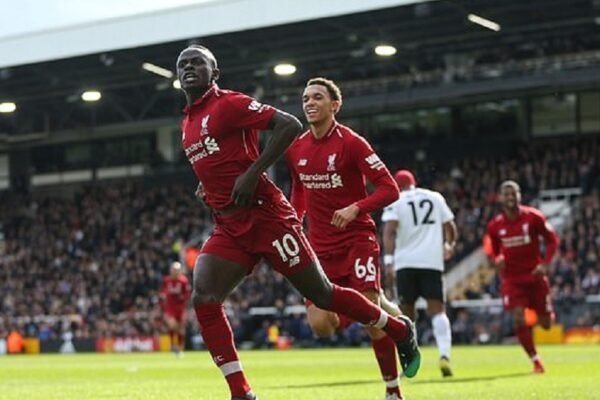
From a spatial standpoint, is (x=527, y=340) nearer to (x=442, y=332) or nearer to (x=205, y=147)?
(x=442, y=332)

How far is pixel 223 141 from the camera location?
802 cm

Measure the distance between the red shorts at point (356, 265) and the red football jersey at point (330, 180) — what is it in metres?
0.07

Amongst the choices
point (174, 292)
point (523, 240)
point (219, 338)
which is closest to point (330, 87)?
point (219, 338)

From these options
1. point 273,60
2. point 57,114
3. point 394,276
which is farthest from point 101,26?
point 394,276

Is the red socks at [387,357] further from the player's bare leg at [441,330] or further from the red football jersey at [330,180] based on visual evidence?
the player's bare leg at [441,330]

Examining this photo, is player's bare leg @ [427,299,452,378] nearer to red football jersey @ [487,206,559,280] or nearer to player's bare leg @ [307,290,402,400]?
red football jersey @ [487,206,559,280]

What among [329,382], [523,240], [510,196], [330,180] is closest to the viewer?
[330,180]

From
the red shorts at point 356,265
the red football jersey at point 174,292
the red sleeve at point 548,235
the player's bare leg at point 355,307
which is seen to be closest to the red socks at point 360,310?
the player's bare leg at point 355,307

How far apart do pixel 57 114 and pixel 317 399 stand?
136ft

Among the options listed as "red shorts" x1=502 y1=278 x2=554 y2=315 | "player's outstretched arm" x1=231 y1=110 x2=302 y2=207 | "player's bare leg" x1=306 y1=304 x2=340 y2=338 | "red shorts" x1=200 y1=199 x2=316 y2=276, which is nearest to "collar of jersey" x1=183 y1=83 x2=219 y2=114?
Result: "player's outstretched arm" x1=231 y1=110 x2=302 y2=207

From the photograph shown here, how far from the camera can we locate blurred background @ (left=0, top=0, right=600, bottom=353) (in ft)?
115

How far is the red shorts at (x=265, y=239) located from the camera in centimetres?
802

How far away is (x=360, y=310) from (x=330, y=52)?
31399 millimetres

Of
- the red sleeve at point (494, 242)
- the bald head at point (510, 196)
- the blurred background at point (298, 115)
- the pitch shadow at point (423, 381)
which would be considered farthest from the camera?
the blurred background at point (298, 115)
